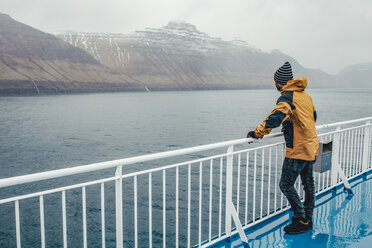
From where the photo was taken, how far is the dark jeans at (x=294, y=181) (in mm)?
3301

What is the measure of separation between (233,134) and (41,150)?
18662mm

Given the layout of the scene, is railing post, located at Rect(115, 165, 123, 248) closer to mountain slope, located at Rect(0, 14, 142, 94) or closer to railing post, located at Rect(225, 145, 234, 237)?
railing post, located at Rect(225, 145, 234, 237)

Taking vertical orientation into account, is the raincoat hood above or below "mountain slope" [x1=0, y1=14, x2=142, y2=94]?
below

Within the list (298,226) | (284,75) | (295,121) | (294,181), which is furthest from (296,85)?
(298,226)

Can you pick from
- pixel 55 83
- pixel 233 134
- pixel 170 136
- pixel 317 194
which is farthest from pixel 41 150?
pixel 55 83

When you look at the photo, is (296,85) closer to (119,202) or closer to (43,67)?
(119,202)

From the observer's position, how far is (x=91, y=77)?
168m

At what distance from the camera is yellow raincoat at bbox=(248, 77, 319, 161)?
Result: 117 inches

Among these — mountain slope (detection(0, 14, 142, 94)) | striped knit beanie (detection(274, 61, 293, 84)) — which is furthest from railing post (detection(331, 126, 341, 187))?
mountain slope (detection(0, 14, 142, 94))

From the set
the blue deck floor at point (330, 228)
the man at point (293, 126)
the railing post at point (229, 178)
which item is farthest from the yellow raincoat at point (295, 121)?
the blue deck floor at point (330, 228)

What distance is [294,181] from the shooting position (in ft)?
11.1

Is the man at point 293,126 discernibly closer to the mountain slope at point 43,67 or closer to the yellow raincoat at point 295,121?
the yellow raincoat at point 295,121

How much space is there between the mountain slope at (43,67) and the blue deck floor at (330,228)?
451ft

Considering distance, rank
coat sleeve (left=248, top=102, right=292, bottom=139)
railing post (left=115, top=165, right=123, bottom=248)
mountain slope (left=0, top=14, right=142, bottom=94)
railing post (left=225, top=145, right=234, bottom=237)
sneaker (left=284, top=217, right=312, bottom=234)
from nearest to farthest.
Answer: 1. railing post (left=115, top=165, right=123, bottom=248)
2. coat sleeve (left=248, top=102, right=292, bottom=139)
3. railing post (left=225, top=145, right=234, bottom=237)
4. sneaker (left=284, top=217, right=312, bottom=234)
5. mountain slope (left=0, top=14, right=142, bottom=94)
